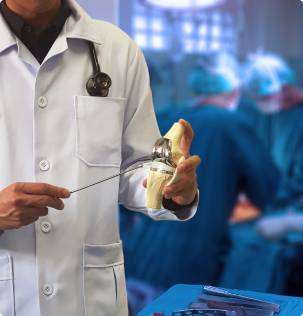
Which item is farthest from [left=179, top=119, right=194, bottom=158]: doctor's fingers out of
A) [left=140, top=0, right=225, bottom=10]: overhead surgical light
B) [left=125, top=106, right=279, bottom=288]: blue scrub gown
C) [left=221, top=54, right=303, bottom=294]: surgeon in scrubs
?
[left=140, top=0, right=225, bottom=10]: overhead surgical light

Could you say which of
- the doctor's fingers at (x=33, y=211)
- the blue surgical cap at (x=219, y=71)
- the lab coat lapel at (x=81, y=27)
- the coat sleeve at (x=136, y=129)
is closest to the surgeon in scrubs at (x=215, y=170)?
the blue surgical cap at (x=219, y=71)

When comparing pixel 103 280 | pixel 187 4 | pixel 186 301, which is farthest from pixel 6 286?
pixel 187 4

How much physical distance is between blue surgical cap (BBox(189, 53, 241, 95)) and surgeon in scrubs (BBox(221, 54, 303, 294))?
85 millimetres

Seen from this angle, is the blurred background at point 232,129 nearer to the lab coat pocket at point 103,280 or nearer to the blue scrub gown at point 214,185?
the blue scrub gown at point 214,185

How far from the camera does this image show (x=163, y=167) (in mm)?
913

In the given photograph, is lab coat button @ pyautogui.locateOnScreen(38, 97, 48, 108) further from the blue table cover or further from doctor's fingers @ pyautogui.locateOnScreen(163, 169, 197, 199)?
the blue table cover

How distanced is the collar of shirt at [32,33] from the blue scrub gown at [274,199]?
1576 mm

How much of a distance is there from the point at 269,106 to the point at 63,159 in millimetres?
1725

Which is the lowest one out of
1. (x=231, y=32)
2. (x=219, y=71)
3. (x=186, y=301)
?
(x=186, y=301)

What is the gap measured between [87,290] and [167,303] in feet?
0.69

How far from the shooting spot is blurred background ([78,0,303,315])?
2398 mm

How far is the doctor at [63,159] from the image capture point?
0.99 metres

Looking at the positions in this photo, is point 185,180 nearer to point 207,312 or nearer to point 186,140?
point 186,140

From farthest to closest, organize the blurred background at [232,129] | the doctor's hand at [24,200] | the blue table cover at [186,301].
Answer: the blurred background at [232,129] → the blue table cover at [186,301] → the doctor's hand at [24,200]
